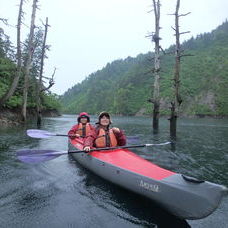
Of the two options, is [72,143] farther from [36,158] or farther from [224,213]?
[224,213]

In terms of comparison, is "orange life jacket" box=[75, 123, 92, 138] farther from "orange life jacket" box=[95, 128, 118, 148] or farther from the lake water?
"orange life jacket" box=[95, 128, 118, 148]

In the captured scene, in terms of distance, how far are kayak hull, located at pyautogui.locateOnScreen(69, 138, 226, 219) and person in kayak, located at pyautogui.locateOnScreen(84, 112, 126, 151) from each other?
1191mm

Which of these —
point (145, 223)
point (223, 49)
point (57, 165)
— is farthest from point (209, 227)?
point (223, 49)

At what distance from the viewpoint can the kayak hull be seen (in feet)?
12.2

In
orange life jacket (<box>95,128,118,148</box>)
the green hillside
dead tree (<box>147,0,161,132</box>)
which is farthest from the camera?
the green hillside

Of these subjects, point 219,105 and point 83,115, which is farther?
point 219,105

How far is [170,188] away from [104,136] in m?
3.28

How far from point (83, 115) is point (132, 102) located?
98.4 meters

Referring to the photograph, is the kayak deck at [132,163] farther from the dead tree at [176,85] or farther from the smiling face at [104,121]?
the dead tree at [176,85]

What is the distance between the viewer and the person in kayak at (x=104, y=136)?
7.07 meters

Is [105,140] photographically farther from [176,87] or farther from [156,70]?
[156,70]

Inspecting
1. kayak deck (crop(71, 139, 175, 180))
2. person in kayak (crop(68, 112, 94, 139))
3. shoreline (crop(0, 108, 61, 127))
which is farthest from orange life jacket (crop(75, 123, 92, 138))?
shoreline (crop(0, 108, 61, 127))

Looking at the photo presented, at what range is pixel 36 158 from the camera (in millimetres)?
6375

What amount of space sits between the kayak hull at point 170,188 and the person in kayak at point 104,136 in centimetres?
119
